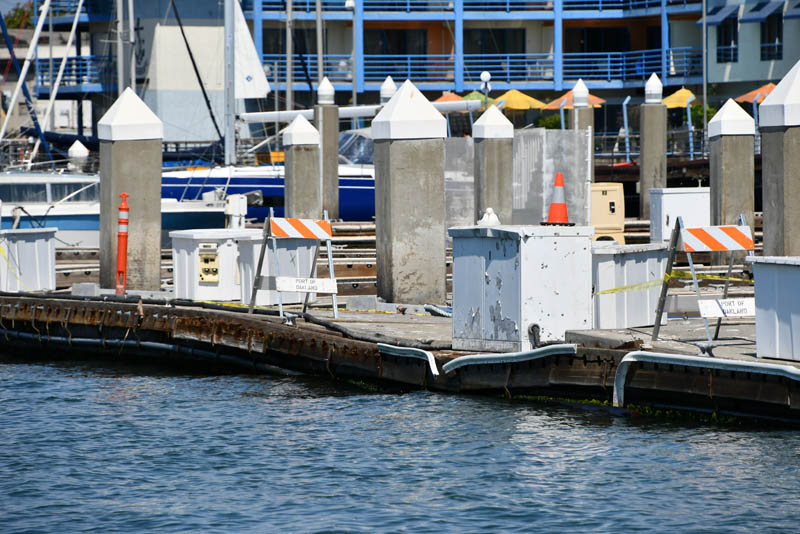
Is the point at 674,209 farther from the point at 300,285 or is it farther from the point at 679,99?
the point at 679,99

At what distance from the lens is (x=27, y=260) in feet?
66.2

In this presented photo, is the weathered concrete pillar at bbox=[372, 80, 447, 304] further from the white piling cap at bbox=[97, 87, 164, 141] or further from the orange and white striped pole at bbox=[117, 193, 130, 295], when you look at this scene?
the white piling cap at bbox=[97, 87, 164, 141]

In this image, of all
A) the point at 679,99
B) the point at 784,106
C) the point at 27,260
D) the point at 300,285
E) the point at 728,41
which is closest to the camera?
the point at 300,285

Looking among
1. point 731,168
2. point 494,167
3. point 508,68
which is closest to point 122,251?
point 494,167

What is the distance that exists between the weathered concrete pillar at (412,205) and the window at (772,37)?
111 ft

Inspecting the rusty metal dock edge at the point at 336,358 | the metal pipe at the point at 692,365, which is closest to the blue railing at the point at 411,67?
the rusty metal dock edge at the point at 336,358

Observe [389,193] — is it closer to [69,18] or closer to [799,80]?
[799,80]

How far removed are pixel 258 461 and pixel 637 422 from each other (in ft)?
12.3

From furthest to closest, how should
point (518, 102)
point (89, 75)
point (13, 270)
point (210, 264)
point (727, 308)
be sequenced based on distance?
point (89, 75) < point (518, 102) < point (13, 270) < point (210, 264) < point (727, 308)

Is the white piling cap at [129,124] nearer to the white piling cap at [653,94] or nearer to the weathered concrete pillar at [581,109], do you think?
the weathered concrete pillar at [581,109]

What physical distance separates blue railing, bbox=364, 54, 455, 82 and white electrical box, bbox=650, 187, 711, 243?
1155 inches

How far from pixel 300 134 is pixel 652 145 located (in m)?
9.21

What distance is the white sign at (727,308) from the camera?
509 inches

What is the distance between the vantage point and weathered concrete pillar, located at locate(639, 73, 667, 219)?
32125 millimetres
